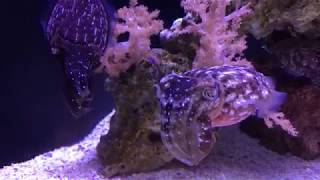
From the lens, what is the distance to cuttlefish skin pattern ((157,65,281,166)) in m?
3.19

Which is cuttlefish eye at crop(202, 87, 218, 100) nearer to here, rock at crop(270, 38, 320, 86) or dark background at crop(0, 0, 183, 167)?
rock at crop(270, 38, 320, 86)

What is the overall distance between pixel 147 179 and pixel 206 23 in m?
1.74

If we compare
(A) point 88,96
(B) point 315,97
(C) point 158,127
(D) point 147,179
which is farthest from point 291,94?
(A) point 88,96

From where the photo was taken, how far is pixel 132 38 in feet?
14.1

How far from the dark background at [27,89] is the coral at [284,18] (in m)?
1.91

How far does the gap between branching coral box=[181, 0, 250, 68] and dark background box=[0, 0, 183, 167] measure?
1605mm

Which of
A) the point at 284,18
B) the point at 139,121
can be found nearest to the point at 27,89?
the point at 139,121

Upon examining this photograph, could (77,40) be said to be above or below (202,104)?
above

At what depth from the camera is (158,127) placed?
13.8 feet

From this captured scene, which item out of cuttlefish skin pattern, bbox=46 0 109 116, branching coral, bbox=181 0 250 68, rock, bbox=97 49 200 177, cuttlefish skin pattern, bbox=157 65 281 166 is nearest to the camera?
cuttlefish skin pattern, bbox=157 65 281 166

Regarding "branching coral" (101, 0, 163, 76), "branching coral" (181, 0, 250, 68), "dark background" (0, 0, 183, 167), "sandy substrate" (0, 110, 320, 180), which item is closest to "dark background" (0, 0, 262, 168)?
"dark background" (0, 0, 183, 167)

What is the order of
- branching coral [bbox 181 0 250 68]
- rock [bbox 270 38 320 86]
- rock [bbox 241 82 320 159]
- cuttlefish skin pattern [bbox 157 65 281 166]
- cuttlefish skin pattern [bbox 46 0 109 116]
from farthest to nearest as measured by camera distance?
rock [bbox 241 82 320 159] → rock [bbox 270 38 320 86] → branching coral [bbox 181 0 250 68] → cuttlefish skin pattern [bbox 46 0 109 116] → cuttlefish skin pattern [bbox 157 65 281 166]

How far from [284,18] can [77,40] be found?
2.16m

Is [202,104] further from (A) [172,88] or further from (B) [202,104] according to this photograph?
(A) [172,88]
